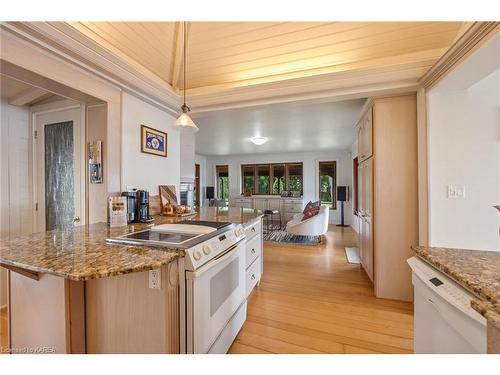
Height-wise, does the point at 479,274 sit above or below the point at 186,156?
below

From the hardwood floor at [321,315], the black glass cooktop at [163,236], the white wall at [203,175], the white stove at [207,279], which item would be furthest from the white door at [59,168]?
the white wall at [203,175]

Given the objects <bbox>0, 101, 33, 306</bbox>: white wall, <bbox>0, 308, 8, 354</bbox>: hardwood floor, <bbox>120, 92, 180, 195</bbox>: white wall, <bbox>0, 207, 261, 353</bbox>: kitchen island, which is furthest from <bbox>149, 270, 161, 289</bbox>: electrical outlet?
<bbox>0, 101, 33, 306</bbox>: white wall

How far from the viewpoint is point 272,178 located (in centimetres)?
753

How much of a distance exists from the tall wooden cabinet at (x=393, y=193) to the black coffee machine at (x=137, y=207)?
7.69 ft

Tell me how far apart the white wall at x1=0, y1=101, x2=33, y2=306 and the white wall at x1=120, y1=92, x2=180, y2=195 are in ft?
3.56

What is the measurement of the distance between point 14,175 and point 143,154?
1219 mm

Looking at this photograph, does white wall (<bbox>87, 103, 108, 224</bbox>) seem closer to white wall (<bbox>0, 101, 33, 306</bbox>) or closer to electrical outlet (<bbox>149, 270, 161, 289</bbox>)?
white wall (<bbox>0, 101, 33, 306</bbox>)

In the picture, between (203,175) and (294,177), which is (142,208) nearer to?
(294,177)

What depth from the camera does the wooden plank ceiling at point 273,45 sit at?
6.04ft

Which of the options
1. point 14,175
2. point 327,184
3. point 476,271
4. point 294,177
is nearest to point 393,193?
point 476,271
